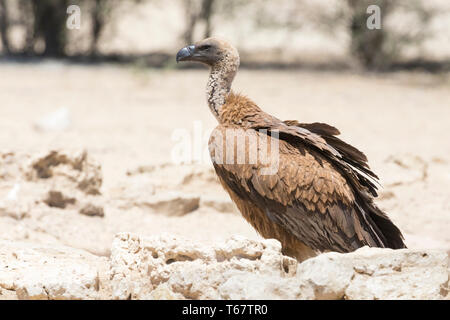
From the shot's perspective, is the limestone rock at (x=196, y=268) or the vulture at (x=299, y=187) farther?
the vulture at (x=299, y=187)

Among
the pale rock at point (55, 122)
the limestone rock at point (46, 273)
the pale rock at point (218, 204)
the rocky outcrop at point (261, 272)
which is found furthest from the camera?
the pale rock at point (55, 122)

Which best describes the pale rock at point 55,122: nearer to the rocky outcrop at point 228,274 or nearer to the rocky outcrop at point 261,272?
the rocky outcrop at point 228,274

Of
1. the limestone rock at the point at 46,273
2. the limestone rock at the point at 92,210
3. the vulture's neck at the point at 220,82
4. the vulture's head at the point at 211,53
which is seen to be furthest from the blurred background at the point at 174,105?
the vulture's head at the point at 211,53

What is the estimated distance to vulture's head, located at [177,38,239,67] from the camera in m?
5.80

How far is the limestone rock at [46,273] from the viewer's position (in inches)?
151

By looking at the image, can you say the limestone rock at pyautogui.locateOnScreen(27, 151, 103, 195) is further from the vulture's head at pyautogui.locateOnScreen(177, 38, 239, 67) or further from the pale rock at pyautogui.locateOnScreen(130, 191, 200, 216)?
the vulture's head at pyautogui.locateOnScreen(177, 38, 239, 67)

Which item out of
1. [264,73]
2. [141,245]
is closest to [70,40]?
[264,73]

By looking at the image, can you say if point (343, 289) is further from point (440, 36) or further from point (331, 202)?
point (440, 36)

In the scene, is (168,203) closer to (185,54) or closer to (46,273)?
(185,54)

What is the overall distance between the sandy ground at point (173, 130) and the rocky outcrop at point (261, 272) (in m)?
2.20

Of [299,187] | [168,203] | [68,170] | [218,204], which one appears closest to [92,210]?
[68,170]

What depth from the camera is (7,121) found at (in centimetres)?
1173

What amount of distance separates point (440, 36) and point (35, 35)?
425 inches

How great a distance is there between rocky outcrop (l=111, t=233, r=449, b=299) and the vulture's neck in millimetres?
1673
